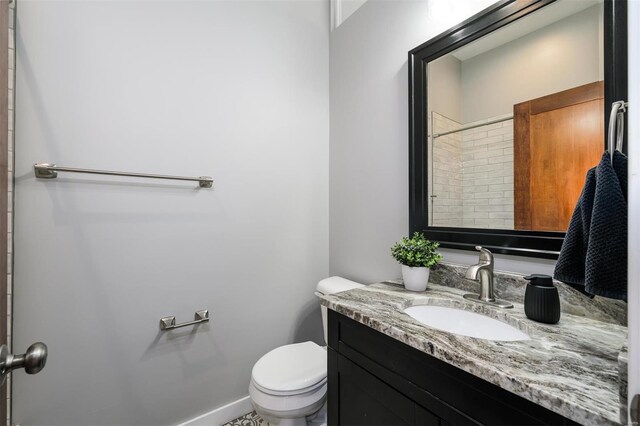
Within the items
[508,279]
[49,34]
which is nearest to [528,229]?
[508,279]

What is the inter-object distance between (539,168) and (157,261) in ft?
5.28

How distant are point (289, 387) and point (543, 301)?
974 millimetres

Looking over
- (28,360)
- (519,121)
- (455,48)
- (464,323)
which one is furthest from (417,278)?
(28,360)

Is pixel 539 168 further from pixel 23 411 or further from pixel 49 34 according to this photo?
pixel 23 411

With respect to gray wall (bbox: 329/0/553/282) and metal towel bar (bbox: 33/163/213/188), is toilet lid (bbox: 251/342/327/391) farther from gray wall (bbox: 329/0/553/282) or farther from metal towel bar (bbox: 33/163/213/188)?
metal towel bar (bbox: 33/163/213/188)

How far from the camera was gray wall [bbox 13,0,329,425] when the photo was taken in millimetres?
1073

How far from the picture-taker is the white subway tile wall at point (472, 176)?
103 centimetres

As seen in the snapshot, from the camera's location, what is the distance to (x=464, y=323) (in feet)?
3.10

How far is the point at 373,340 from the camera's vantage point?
864 millimetres

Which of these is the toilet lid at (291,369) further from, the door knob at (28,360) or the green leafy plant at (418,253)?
the door knob at (28,360)

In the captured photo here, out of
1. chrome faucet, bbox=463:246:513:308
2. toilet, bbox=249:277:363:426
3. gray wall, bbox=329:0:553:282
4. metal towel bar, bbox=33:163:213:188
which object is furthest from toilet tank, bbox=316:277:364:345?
metal towel bar, bbox=33:163:213:188

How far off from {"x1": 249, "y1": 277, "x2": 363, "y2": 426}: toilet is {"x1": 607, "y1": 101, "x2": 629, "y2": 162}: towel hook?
126cm

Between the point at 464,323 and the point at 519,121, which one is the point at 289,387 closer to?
the point at 464,323

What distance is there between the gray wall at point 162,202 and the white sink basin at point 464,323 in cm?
91
